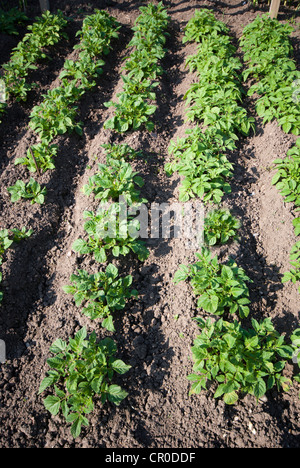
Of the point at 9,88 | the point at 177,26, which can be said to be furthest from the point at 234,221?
the point at 177,26

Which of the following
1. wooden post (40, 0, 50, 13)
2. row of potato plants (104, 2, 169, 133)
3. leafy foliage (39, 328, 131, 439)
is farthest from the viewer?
wooden post (40, 0, 50, 13)

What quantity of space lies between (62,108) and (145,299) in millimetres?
2803

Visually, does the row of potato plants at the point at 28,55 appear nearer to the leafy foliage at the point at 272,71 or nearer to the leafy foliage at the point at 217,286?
the leafy foliage at the point at 272,71

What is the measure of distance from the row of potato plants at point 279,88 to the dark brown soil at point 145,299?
15 cm

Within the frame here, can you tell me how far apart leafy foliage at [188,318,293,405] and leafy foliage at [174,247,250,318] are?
0.15 meters

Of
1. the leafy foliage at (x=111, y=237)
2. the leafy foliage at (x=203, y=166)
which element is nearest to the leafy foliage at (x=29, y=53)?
the leafy foliage at (x=203, y=166)

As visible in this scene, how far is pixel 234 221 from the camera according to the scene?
3.15 meters

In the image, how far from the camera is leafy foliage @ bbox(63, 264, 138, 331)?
2670mm

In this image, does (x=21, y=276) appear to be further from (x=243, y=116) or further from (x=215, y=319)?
(x=243, y=116)

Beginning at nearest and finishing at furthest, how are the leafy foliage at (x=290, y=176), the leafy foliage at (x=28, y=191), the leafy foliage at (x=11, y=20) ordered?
1. the leafy foliage at (x=290, y=176)
2. the leafy foliage at (x=28, y=191)
3. the leafy foliage at (x=11, y=20)

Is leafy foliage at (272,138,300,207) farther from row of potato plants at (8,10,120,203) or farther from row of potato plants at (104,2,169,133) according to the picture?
row of potato plants at (8,10,120,203)

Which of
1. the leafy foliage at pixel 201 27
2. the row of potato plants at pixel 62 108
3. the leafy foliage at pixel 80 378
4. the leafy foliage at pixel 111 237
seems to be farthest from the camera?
the leafy foliage at pixel 201 27

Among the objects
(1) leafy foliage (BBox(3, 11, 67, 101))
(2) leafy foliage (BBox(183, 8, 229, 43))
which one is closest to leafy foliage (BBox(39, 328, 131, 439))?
(1) leafy foliage (BBox(3, 11, 67, 101))

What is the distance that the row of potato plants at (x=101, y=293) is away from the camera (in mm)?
2295
